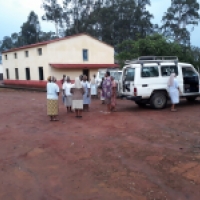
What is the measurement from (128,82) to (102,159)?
599 centimetres

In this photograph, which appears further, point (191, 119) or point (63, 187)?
point (191, 119)

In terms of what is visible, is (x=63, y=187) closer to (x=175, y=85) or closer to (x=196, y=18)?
(x=175, y=85)

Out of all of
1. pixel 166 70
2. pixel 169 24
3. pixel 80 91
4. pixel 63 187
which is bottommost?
pixel 63 187

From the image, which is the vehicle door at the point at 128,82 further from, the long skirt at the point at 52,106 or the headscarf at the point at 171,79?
the long skirt at the point at 52,106

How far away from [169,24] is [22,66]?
24.2 m

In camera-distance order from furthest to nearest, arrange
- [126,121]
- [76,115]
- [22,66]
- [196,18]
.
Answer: [196,18], [22,66], [76,115], [126,121]

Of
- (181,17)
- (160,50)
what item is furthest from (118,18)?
(160,50)

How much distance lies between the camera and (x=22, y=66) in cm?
3053

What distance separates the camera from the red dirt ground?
13.3 ft

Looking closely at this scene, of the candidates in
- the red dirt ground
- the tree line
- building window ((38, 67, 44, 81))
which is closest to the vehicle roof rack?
the red dirt ground

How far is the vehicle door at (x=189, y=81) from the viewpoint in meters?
11.3

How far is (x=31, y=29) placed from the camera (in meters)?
55.8

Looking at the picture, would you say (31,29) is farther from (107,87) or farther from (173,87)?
(173,87)

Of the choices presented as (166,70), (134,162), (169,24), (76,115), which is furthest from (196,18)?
(134,162)
